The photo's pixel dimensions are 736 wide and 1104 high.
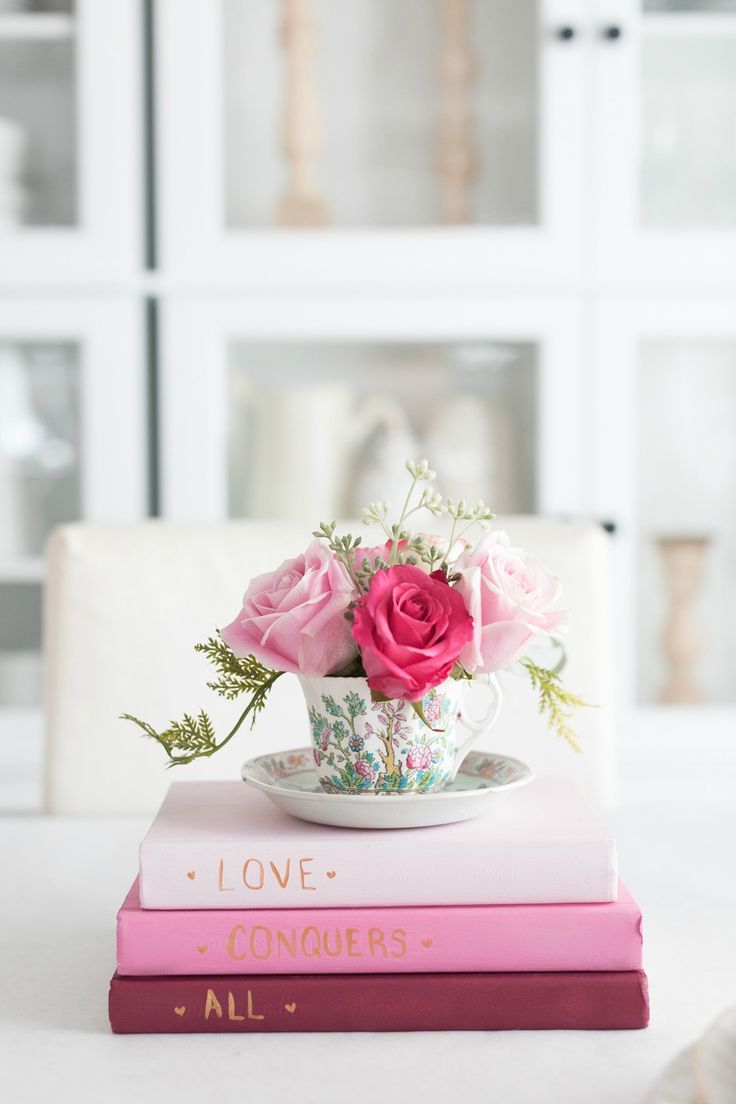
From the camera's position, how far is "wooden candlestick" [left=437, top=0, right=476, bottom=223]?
6.00ft

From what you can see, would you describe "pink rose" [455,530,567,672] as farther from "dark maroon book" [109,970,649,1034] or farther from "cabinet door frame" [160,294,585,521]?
"cabinet door frame" [160,294,585,521]

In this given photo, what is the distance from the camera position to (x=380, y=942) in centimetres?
54

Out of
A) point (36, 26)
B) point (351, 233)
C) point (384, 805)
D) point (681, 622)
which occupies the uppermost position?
point (36, 26)

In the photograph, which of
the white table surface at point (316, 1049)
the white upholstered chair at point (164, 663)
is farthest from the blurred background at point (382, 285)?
the white table surface at point (316, 1049)

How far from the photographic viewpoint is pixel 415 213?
182 cm

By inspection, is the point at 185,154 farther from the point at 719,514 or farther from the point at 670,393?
the point at 719,514

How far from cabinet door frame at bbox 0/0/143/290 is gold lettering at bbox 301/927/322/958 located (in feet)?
4.52

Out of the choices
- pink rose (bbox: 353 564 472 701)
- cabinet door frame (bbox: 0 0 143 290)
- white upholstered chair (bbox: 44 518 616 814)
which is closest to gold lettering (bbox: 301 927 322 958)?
pink rose (bbox: 353 564 472 701)

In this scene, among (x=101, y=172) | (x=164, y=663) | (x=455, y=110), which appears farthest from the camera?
(x=455, y=110)

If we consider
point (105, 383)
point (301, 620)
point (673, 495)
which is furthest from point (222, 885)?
point (673, 495)

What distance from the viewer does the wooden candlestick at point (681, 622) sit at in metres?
1.85

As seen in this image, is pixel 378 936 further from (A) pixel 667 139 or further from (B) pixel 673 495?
(A) pixel 667 139

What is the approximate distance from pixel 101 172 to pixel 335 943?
1463 millimetres

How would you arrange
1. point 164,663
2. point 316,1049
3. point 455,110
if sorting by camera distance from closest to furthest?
1. point 316,1049
2. point 164,663
3. point 455,110
